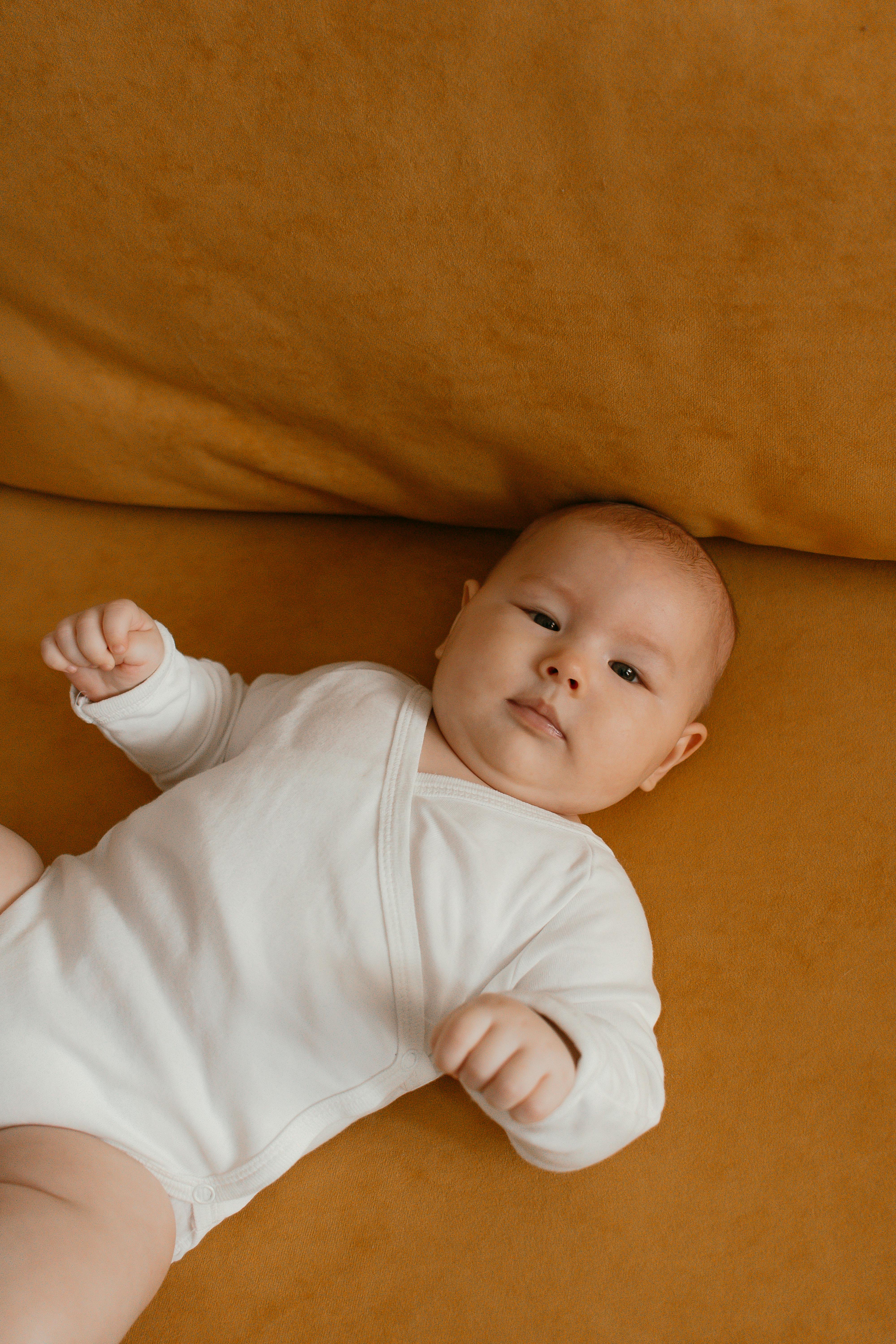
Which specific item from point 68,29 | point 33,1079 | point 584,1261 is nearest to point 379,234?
point 68,29

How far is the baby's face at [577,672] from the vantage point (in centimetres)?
117

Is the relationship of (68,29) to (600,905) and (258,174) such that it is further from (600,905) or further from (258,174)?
(600,905)

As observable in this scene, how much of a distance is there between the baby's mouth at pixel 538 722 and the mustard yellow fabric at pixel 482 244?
1.15 feet

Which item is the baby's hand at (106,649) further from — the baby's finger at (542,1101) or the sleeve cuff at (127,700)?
the baby's finger at (542,1101)

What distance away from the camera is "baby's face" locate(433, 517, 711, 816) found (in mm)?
1166

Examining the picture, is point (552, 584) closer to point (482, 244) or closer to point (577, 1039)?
point (482, 244)

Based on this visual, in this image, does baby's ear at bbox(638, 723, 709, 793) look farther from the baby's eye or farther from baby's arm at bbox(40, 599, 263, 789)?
baby's arm at bbox(40, 599, 263, 789)

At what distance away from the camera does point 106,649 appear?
1157 millimetres

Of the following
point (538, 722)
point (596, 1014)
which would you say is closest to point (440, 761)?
point (538, 722)

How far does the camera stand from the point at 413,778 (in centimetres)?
115

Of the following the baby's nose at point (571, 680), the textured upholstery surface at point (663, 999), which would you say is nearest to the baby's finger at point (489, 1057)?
the textured upholstery surface at point (663, 999)

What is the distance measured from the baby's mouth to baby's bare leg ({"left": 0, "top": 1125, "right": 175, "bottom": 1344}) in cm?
61

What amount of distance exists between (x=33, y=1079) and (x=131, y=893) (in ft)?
0.65

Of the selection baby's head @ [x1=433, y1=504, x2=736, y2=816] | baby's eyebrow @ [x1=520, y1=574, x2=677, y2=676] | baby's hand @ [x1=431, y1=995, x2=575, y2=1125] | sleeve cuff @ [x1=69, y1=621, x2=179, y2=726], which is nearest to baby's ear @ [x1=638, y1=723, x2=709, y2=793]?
baby's head @ [x1=433, y1=504, x2=736, y2=816]
